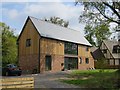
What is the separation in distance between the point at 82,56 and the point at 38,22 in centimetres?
1418

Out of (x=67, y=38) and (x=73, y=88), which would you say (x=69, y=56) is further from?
(x=73, y=88)

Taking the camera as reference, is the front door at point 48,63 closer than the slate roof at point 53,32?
Yes

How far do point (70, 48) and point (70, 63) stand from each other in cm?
286

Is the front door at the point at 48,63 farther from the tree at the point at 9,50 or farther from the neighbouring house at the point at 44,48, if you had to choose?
the tree at the point at 9,50

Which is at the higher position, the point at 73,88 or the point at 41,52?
the point at 41,52

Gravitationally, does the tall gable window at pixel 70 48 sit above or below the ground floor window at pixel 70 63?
above

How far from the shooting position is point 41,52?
3788 centimetres

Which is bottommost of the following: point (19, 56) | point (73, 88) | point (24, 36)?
point (73, 88)

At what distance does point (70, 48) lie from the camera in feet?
153

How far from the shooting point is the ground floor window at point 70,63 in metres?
45.2

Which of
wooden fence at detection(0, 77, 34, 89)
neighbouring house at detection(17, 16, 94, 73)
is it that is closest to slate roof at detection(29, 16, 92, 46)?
neighbouring house at detection(17, 16, 94, 73)

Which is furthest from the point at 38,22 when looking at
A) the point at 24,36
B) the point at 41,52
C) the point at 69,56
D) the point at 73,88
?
the point at 73,88

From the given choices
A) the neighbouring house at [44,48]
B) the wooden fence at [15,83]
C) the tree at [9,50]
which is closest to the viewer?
the wooden fence at [15,83]

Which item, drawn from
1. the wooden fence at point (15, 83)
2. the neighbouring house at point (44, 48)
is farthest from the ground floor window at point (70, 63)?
the wooden fence at point (15, 83)
